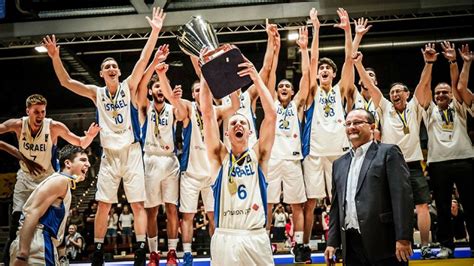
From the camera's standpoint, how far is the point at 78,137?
7738 millimetres

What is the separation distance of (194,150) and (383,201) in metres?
3.51

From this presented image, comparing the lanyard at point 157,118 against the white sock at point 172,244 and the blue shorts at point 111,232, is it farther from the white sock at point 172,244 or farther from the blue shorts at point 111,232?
the blue shorts at point 111,232

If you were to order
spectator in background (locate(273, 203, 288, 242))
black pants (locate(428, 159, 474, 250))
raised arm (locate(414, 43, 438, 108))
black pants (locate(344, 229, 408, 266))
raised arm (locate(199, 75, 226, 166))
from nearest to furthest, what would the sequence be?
black pants (locate(344, 229, 408, 266)), raised arm (locate(199, 75, 226, 166)), black pants (locate(428, 159, 474, 250)), raised arm (locate(414, 43, 438, 108)), spectator in background (locate(273, 203, 288, 242))

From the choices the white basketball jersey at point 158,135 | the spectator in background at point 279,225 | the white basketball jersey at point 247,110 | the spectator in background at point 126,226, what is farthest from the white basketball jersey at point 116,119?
the spectator in background at point 126,226

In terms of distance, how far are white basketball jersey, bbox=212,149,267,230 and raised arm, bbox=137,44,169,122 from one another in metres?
2.41

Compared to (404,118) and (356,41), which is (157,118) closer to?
(356,41)

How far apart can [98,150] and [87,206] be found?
2.14 meters

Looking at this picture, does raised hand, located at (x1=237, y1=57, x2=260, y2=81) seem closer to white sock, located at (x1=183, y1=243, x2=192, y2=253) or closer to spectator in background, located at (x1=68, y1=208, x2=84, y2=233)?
white sock, located at (x1=183, y1=243, x2=192, y2=253)

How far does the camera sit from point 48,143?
7.87m

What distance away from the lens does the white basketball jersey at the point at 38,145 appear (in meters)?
7.78

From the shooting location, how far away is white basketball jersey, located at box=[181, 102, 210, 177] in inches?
304

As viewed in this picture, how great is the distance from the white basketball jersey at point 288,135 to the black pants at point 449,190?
1.94 meters

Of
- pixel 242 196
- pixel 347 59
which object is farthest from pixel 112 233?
pixel 242 196

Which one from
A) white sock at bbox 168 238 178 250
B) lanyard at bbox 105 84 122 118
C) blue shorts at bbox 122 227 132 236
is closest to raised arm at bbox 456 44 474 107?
white sock at bbox 168 238 178 250
